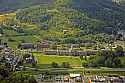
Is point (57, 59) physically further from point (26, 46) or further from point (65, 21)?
point (65, 21)

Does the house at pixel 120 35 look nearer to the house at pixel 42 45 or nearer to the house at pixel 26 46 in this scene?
the house at pixel 42 45

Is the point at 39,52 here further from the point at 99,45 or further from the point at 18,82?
the point at 18,82

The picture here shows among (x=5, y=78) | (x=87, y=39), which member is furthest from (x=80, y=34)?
(x=5, y=78)

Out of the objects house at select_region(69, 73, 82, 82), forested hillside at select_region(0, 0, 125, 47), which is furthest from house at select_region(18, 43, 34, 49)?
house at select_region(69, 73, 82, 82)

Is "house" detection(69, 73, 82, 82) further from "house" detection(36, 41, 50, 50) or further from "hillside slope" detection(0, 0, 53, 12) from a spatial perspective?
"hillside slope" detection(0, 0, 53, 12)

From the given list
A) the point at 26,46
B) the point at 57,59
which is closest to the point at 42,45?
the point at 26,46

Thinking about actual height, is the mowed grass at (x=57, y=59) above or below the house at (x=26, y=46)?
below

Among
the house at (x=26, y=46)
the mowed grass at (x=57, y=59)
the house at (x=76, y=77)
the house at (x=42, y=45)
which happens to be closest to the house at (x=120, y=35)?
the house at (x=42, y=45)

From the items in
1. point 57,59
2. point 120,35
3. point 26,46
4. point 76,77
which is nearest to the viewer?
point 76,77
